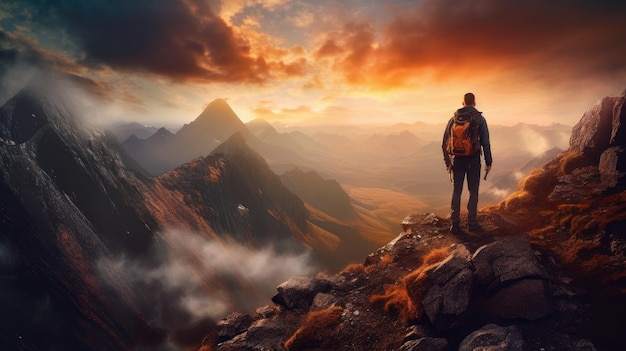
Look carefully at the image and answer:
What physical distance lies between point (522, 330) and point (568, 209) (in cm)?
767

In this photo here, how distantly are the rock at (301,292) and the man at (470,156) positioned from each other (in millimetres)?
7112

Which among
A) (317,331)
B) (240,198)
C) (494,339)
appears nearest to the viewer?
(494,339)

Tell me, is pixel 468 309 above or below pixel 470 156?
below

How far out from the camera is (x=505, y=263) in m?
8.78

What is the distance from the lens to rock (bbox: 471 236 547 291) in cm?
829

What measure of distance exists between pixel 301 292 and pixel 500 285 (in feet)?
28.5

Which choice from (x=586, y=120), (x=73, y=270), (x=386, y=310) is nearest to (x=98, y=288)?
(x=73, y=270)

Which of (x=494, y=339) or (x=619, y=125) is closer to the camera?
(x=494, y=339)

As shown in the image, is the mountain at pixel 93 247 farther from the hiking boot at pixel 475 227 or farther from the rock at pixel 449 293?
the hiking boot at pixel 475 227

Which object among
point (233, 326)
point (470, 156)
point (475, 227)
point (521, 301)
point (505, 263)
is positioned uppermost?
point (470, 156)

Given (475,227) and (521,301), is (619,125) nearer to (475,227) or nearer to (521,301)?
(475,227)

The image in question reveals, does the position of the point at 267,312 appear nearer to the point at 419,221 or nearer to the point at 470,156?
the point at 419,221

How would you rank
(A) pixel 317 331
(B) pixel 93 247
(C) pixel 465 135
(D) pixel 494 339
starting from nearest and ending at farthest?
(D) pixel 494 339
(A) pixel 317 331
(C) pixel 465 135
(B) pixel 93 247

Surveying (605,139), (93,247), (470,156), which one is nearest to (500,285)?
(470,156)
